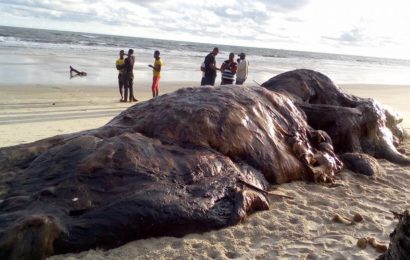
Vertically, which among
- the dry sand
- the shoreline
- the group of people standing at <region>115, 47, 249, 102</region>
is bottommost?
the shoreline

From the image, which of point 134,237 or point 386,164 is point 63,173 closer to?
point 134,237

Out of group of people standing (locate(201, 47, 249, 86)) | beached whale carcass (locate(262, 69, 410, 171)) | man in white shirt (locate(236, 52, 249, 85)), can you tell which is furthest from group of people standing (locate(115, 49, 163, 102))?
beached whale carcass (locate(262, 69, 410, 171))

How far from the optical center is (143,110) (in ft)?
18.2

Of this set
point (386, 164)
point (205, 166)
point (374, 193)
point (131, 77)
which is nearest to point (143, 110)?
point (205, 166)

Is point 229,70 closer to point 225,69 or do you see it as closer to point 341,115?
point 225,69

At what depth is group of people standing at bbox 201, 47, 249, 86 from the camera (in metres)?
14.2

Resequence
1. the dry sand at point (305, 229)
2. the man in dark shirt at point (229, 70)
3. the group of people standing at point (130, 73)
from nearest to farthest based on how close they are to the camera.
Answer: the dry sand at point (305, 229), the man in dark shirt at point (229, 70), the group of people standing at point (130, 73)

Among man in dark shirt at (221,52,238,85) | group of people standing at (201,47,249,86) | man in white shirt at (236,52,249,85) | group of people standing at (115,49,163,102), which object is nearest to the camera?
group of people standing at (201,47,249,86)

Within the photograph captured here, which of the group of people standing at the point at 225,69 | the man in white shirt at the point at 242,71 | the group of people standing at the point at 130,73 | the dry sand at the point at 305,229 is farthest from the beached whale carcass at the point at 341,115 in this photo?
the group of people standing at the point at 130,73

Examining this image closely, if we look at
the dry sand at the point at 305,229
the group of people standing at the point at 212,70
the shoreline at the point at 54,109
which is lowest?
the shoreline at the point at 54,109

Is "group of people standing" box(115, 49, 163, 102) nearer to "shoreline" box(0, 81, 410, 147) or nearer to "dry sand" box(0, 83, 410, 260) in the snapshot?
"shoreline" box(0, 81, 410, 147)

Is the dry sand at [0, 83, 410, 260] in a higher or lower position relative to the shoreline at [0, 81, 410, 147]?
higher

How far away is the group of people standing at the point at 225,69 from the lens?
14219 millimetres

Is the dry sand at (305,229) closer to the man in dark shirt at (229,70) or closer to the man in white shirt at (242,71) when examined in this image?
the man in dark shirt at (229,70)
